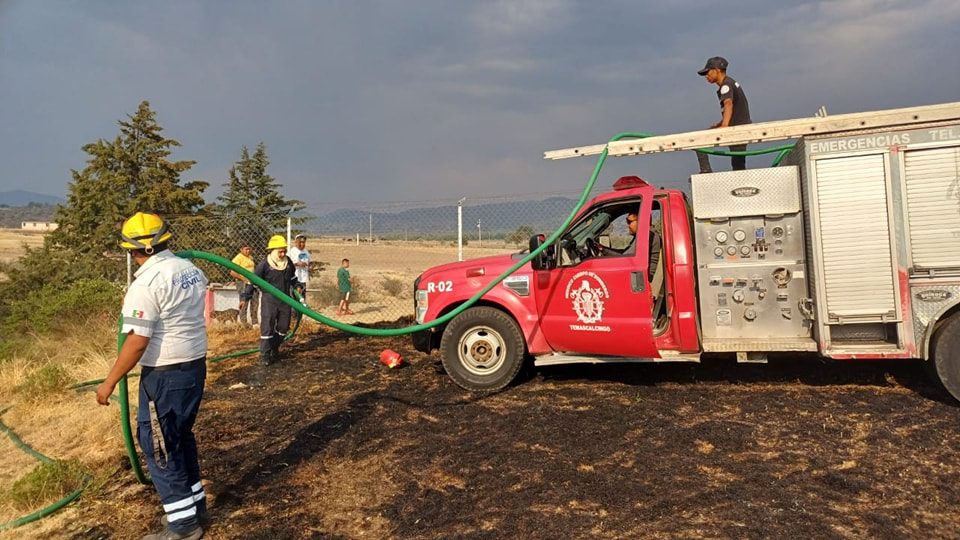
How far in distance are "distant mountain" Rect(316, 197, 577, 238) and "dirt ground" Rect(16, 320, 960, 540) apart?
3285mm

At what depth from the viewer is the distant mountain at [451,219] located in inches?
397

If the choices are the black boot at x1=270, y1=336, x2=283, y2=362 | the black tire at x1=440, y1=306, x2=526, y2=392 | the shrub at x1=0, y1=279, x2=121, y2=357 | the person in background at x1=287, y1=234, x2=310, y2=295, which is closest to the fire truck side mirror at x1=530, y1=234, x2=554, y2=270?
the black tire at x1=440, y1=306, x2=526, y2=392

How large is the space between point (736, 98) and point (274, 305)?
21.3 ft

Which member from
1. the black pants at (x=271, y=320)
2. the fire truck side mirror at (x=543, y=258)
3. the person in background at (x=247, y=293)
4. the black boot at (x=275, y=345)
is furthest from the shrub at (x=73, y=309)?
the fire truck side mirror at (x=543, y=258)

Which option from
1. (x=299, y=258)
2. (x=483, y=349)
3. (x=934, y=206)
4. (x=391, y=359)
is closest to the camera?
(x=934, y=206)

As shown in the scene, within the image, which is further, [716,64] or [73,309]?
[73,309]

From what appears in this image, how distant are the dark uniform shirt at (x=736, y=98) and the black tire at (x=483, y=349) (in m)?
3.61

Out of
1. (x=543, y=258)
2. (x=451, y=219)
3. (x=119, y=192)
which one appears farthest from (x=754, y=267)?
(x=119, y=192)

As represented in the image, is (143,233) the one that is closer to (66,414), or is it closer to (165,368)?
(165,368)

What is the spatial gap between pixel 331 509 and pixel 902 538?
11.1 ft

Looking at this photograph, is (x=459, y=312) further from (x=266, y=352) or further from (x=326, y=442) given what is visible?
(x=266, y=352)

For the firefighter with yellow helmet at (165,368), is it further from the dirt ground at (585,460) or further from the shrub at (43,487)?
the shrub at (43,487)

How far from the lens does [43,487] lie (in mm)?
4488

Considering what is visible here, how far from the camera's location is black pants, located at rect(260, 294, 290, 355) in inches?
338
